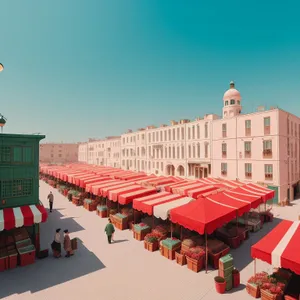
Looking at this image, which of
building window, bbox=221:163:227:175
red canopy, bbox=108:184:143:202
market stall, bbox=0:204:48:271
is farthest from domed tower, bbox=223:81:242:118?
market stall, bbox=0:204:48:271

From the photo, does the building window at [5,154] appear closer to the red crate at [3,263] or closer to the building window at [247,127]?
the red crate at [3,263]

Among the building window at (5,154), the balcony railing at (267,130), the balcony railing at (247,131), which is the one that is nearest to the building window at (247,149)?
the balcony railing at (247,131)

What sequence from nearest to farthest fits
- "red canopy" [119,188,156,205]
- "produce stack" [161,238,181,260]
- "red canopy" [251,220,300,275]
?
"red canopy" [251,220,300,275], "produce stack" [161,238,181,260], "red canopy" [119,188,156,205]

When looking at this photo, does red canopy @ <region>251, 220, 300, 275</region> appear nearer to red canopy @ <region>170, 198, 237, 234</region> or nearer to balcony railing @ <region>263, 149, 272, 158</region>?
red canopy @ <region>170, 198, 237, 234</region>

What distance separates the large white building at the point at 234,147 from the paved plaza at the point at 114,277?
15.4 meters

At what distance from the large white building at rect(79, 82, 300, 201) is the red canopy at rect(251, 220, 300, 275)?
18.5m

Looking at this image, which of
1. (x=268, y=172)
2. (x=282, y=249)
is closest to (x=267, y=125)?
(x=268, y=172)

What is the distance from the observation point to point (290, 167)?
2681 cm

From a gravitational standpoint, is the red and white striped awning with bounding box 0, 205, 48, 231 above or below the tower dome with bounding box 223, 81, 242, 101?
below

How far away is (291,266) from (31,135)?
13537mm

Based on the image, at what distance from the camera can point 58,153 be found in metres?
114

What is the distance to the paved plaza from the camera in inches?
313

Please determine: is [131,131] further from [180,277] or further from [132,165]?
[180,277]

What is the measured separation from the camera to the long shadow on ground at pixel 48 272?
27.7 feet
